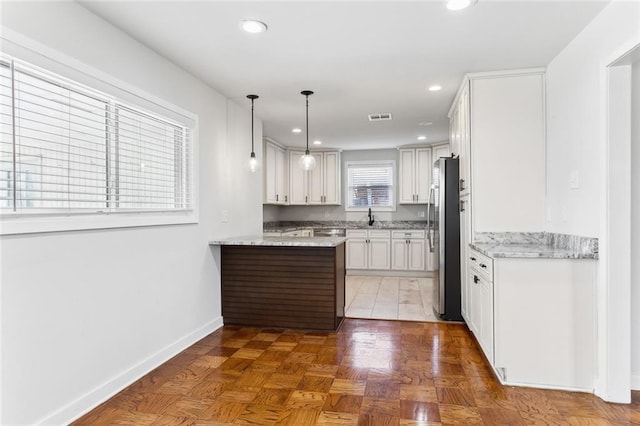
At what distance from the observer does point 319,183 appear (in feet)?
24.3

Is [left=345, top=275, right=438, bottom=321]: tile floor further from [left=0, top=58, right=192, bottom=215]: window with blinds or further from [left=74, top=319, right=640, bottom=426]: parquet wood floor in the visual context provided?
[left=0, top=58, right=192, bottom=215]: window with blinds

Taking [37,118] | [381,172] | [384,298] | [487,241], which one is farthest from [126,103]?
[381,172]

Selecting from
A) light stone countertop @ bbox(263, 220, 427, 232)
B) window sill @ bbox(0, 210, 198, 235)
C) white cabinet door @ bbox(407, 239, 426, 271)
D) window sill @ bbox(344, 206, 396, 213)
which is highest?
window sill @ bbox(344, 206, 396, 213)

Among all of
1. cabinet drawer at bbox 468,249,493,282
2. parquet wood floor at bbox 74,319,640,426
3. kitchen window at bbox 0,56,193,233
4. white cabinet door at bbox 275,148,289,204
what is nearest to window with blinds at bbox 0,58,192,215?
kitchen window at bbox 0,56,193,233

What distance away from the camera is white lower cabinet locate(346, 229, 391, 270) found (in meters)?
6.86

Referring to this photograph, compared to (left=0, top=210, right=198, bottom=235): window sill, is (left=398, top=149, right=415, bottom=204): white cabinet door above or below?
above

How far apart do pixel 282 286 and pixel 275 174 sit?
10.3 ft

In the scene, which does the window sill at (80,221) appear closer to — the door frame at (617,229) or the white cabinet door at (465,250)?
the white cabinet door at (465,250)

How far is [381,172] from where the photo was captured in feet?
24.6

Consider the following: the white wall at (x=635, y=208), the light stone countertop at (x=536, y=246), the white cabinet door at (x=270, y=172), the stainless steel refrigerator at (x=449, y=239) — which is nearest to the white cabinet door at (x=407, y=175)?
the white cabinet door at (x=270, y=172)

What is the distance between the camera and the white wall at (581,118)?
2.26m

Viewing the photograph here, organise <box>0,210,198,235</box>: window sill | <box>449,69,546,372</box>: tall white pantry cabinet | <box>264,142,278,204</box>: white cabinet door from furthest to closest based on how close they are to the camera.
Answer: <box>264,142,278,204</box>: white cabinet door → <box>449,69,546,372</box>: tall white pantry cabinet → <box>0,210,198,235</box>: window sill

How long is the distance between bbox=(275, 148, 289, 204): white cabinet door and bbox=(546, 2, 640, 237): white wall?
4.42m

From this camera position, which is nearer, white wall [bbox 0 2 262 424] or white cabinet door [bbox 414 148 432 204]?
white wall [bbox 0 2 262 424]
